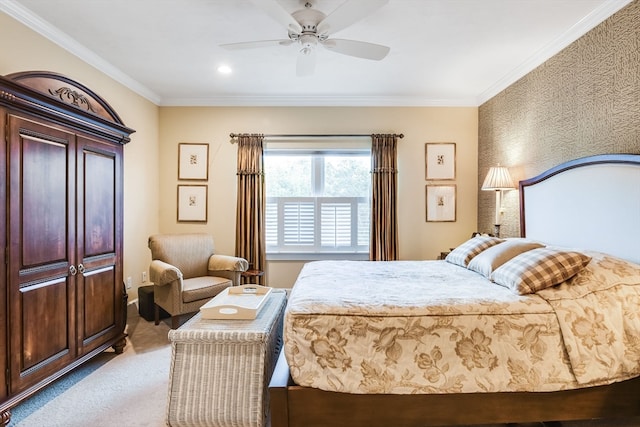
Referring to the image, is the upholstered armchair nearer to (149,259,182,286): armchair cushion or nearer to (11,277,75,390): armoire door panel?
(149,259,182,286): armchair cushion

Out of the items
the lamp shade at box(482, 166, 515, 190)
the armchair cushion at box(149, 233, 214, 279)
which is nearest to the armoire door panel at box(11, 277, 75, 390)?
the armchair cushion at box(149, 233, 214, 279)

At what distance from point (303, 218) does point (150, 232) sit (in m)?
1.95

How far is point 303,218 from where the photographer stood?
4.43 metres

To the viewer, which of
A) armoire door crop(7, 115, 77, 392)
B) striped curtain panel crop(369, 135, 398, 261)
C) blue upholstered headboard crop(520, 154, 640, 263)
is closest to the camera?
armoire door crop(7, 115, 77, 392)

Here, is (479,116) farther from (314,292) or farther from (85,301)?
(85,301)

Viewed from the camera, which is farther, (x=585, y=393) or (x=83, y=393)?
(x=83, y=393)

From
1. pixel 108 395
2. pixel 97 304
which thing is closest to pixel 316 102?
pixel 97 304

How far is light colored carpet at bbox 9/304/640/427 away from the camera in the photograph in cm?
193

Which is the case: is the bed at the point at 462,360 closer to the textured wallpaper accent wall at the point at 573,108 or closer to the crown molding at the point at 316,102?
the textured wallpaper accent wall at the point at 573,108

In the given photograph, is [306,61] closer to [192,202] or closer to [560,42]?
[560,42]

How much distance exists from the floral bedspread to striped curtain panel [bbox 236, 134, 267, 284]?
103 inches

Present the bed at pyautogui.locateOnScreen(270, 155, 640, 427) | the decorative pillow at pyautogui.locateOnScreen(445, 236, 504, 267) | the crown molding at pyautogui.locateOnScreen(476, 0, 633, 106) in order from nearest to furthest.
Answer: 1. the bed at pyautogui.locateOnScreen(270, 155, 640, 427)
2. the crown molding at pyautogui.locateOnScreen(476, 0, 633, 106)
3. the decorative pillow at pyautogui.locateOnScreen(445, 236, 504, 267)

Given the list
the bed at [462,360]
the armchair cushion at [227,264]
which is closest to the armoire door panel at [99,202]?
the armchair cushion at [227,264]

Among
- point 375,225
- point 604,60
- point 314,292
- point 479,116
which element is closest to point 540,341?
point 314,292
